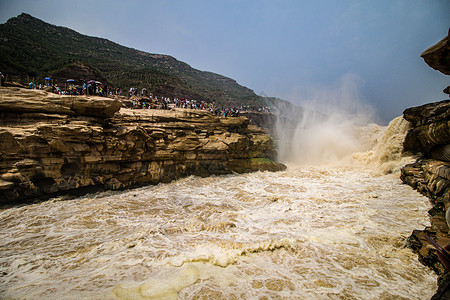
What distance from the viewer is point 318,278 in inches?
158

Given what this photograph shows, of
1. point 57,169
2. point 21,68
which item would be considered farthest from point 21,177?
point 21,68

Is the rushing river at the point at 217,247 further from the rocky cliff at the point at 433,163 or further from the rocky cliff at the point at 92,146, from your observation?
the rocky cliff at the point at 92,146

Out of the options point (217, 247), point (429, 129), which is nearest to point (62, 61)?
point (217, 247)

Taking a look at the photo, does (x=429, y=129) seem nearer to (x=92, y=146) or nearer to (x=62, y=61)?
(x=92, y=146)

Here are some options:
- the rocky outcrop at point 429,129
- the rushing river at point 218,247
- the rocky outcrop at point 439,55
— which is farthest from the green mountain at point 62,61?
the rocky outcrop at point 429,129

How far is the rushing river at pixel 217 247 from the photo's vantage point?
12.2ft

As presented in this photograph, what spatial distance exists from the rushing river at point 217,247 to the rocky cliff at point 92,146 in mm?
1177

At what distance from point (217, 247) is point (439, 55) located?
578 cm

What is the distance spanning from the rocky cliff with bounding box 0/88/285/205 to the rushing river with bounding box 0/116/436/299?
3.86 ft

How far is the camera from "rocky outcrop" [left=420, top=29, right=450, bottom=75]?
8.78 feet

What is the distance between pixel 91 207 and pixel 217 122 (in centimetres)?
1100

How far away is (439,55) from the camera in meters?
2.80

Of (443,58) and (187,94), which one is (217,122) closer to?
(443,58)

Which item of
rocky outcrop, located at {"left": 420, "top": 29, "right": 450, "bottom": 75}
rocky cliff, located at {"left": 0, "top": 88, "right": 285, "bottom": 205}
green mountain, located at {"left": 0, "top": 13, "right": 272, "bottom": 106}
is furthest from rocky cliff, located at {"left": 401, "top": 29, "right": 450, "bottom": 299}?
green mountain, located at {"left": 0, "top": 13, "right": 272, "bottom": 106}
